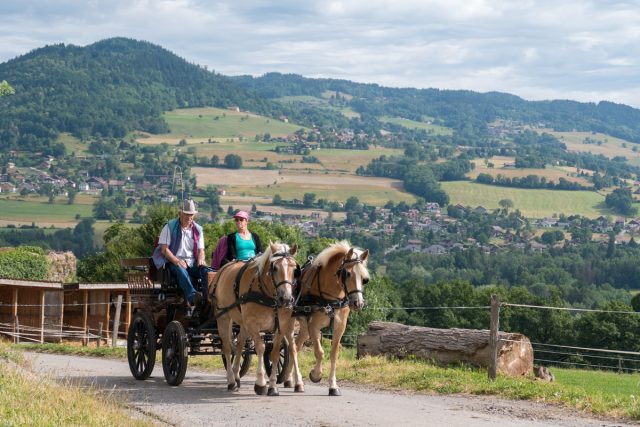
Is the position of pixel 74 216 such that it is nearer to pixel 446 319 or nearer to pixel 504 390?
pixel 446 319

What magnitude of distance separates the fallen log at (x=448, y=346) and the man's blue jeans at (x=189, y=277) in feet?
18.3

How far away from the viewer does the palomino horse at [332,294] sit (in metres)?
14.7

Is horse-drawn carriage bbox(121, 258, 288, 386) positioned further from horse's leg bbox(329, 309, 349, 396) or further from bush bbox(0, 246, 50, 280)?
bush bbox(0, 246, 50, 280)

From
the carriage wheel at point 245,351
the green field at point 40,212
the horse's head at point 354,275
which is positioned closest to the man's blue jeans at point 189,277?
the carriage wheel at point 245,351

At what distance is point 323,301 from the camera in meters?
15.1

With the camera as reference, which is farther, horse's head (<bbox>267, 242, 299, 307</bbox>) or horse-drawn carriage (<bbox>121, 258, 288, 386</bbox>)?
horse-drawn carriage (<bbox>121, 258, 288, 386</bbox>)

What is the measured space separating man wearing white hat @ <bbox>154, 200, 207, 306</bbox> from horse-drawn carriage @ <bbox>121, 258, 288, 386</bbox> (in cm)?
25

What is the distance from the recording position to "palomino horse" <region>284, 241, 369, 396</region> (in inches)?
578

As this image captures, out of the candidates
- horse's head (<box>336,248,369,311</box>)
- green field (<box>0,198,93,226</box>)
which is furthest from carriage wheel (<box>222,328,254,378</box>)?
green field (<box>0,198,93,226</box>)

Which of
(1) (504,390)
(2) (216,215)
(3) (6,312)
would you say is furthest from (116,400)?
(2) (216,215)

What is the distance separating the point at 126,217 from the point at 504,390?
17571cm

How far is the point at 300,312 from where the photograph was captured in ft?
49.4

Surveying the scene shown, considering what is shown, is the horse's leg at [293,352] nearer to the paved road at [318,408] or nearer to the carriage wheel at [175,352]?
the paved road at [318,408]

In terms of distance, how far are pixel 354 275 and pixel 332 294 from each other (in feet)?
1.81
